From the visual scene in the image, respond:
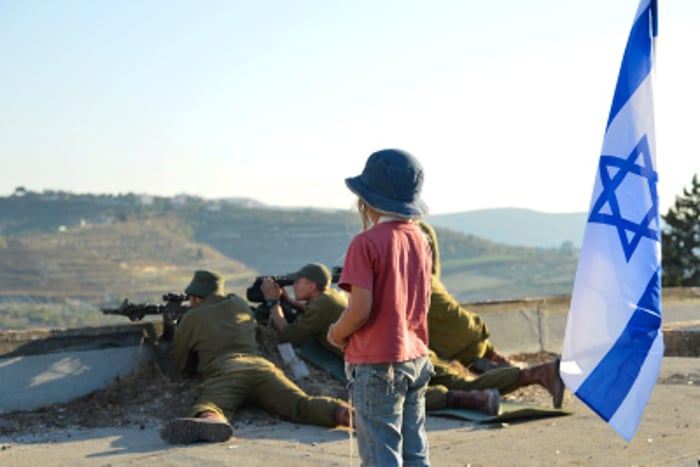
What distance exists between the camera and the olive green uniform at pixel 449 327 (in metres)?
9.47

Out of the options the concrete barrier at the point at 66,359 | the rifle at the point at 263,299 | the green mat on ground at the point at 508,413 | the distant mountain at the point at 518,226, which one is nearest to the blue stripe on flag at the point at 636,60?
the concrete barrier at the point at 66,359

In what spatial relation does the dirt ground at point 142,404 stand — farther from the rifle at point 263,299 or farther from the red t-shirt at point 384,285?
the red t-shirt at point 384,285

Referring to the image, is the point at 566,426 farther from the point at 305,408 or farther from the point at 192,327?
the point at 192,327

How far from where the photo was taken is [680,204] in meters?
19.6

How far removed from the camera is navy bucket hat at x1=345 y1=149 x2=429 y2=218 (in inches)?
189

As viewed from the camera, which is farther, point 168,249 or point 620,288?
point 168,249

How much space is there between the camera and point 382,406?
4.64 m

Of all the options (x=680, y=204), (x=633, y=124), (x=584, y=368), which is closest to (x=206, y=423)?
(x=584, y=368)

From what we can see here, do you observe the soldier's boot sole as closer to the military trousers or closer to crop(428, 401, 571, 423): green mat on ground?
the military trousers

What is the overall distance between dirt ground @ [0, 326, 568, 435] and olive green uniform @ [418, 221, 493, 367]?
758 mm

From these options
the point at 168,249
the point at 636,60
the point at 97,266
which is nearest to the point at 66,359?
the point at 636,60

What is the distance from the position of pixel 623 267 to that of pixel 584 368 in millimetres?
524

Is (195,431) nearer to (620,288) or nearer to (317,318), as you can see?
(317,318)

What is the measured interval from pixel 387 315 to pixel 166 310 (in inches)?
179
